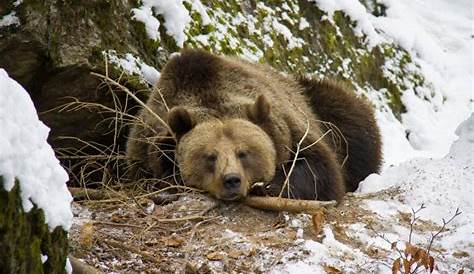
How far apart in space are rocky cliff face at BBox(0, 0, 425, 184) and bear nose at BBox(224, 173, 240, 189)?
4.61ft

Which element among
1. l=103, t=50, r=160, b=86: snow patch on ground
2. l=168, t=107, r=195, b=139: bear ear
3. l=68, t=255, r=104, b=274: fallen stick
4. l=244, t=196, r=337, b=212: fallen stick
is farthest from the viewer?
l=103, t=50, r=160, b=86: snow patch on ground

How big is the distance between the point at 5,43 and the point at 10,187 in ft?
13.2

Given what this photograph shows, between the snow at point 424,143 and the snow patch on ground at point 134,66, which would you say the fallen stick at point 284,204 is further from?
the snow patch on ground at point 134,66

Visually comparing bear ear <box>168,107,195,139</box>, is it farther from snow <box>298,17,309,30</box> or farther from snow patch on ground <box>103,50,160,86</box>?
snow <box>298,17,309,30</box>

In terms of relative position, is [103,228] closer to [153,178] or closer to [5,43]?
[153,178]

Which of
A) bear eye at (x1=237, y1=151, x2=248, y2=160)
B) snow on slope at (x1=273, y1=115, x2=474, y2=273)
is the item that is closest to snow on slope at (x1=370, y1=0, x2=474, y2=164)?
snow on slope at (x1=273, y1=115, x2=474, y2=273)

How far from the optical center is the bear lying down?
6.05 meters

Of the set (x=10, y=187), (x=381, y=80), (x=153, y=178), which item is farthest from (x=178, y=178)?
(x=381, y=80)

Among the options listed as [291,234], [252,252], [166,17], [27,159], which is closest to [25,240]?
[27,159]

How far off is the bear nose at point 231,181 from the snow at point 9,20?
2.37 m

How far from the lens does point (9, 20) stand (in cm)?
664

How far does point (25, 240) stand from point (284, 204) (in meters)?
2.86

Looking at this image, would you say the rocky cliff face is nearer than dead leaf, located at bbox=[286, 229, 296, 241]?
No

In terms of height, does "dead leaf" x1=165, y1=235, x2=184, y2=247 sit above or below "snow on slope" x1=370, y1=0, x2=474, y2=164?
above
